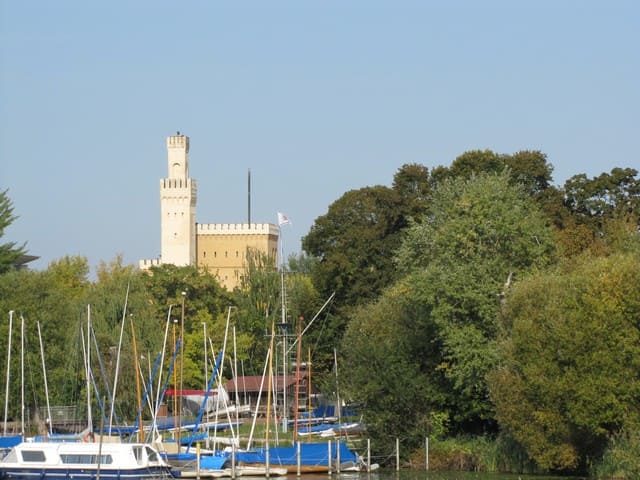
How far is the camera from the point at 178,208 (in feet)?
423

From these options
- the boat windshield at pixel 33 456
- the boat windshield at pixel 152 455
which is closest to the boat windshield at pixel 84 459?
the boat windshield at pixel 33 456

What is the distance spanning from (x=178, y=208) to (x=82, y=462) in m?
83.8

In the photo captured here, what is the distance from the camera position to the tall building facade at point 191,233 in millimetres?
126938

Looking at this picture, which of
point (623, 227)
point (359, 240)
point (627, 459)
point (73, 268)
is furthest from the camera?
point (73, 268)

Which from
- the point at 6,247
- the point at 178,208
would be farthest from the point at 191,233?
the point at 6,247

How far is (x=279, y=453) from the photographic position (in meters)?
49.5

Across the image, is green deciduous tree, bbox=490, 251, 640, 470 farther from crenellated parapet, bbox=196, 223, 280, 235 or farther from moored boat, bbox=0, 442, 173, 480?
crenellated parapet, bbox=196, 223, 280, 235

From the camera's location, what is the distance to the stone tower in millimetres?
126688

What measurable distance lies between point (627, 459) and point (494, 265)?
11.8 metres

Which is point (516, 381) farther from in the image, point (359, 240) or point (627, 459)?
point (359, 240)

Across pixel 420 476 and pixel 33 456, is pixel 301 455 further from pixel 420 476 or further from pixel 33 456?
pixel 33 456

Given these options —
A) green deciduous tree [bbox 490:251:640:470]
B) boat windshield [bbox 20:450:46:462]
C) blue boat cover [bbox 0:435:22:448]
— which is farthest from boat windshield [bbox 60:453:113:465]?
green deciduous tree [bbox 490:251:640:470]

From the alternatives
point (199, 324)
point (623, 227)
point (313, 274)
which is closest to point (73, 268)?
point (199, 324)

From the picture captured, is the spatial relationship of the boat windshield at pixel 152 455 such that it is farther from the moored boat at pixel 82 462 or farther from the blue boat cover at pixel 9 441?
the blue boat cover at pixel 9 441
